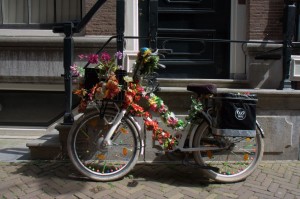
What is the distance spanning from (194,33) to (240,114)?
2589 mm

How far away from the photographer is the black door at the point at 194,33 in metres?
5.83

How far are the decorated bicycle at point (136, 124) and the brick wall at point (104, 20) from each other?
1800mm

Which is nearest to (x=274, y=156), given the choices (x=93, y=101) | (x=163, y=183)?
(x=163, y=183)

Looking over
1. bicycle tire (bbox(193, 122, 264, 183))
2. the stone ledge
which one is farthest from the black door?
bicycle tire (bbox(193, 122, 264, 183))

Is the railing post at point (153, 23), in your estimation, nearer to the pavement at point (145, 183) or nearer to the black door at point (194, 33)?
the black door at point (194, 33)

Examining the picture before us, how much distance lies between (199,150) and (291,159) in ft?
4.67

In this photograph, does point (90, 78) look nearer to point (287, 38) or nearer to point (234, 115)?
point (234, 115)

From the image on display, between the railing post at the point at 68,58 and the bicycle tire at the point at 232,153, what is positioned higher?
the railing post at the point at 68,58

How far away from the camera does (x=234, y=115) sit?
11.8ft

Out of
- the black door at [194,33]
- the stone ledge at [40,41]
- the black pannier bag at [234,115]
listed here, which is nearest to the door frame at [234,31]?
the black door at [194,33]

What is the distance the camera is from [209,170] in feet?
12.5

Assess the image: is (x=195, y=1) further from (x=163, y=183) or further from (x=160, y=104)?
(x=163, y=183)

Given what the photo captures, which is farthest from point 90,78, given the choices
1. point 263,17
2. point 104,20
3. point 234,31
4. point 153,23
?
point 263,17

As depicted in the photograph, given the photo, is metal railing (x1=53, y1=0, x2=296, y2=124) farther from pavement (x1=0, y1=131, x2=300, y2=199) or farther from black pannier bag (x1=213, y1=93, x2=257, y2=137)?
black pannier bag (x1=213, y1=93, x2=257, y2=137)
